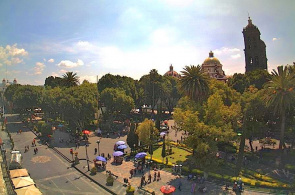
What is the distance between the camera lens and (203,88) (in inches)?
1614

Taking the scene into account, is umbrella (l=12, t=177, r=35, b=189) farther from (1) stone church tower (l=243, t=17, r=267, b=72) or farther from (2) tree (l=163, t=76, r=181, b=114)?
(1) stone church tower (l=243, t=17, r=267, b=72)

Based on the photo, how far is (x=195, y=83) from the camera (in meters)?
40.8

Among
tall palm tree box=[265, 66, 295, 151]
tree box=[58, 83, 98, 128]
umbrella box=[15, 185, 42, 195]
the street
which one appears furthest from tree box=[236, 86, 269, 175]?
tree box=[58, 83, 98, 128]

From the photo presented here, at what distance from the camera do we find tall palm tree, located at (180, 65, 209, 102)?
40.8 m

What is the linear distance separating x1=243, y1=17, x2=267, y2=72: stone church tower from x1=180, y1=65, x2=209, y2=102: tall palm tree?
171 ft

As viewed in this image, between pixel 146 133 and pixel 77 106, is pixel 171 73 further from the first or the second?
pixel 146 133

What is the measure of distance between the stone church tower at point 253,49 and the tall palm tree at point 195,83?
51974 millimetres

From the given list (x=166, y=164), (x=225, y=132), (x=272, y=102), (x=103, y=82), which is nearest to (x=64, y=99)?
(x=103, y=82)

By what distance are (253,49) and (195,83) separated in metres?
54.4

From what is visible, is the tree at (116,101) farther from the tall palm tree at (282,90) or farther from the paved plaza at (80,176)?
the tall palm tree at (282,90)

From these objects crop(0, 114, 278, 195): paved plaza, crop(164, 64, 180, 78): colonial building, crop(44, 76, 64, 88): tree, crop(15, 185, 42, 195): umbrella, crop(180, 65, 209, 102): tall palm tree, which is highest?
crop(164, 64, 180, 78): colonial building

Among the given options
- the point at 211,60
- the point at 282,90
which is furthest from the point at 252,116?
the point at 211,60

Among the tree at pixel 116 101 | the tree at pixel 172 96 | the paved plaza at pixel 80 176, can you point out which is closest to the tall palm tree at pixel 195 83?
the paved plaza at pixel 80 176

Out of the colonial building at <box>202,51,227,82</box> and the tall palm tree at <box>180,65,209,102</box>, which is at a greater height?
the colonial building at <box>202,51,227,82</box>
